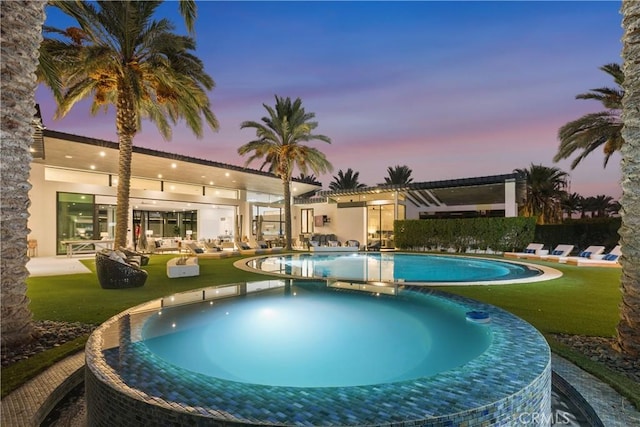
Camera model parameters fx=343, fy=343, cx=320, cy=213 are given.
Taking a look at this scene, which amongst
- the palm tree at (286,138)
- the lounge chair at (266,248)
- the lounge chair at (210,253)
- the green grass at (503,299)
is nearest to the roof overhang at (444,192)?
the palm tree at (286,138)

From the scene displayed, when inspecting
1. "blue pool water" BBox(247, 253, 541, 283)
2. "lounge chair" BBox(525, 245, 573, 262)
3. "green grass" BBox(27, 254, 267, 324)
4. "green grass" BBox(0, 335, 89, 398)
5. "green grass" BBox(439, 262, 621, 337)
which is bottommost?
"blue pool water" BBox(247, 253, 541, 283)

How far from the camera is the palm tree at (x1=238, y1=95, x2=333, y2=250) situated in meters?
21.1

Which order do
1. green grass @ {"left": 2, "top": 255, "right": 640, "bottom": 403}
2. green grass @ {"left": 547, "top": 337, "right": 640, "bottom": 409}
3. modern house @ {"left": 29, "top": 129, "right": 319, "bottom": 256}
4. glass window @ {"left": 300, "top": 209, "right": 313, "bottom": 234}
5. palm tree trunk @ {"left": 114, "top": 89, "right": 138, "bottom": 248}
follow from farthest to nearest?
glass window @ {"left": 300, "top": 209, "right": 313, "bottom": 234}, modern house @ {"left": 29, "top": 129, "right": 319, "bottom": 256}, palm tree trunk @ {"left": 114, "top": 89, "right": 138, "bottom": 248}, green grass @ {"left": 2, "top": 255, "right": 640, "bottom": 403}, green grass @ {"left": 547, "top": 337, "right": 640, "bottom": 409}

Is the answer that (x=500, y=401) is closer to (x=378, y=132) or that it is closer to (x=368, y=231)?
(x=368, y=231)

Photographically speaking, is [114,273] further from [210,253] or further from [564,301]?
[564,301]

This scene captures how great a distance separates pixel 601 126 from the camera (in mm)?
16156

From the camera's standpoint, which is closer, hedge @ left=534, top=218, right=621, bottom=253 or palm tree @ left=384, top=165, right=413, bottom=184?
hedge @ left=534, top=218, right=621, bottom=253

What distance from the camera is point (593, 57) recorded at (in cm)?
1652

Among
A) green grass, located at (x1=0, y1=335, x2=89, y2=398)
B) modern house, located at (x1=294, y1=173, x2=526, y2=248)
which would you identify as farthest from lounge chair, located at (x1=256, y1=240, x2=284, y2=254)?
green grass, located at (x1=0, y1=335, x2=89, y2=398)

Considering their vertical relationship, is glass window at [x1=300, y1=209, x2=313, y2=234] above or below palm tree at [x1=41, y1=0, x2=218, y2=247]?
below

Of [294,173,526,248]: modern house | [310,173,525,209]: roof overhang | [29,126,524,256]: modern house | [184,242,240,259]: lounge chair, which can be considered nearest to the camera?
[29,126,524,256]: modern house

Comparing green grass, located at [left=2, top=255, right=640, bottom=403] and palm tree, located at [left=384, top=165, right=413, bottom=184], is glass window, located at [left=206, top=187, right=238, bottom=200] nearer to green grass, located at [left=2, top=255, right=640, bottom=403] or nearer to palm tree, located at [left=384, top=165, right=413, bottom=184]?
green grass, located at [left=2, top=255, right=640, bottom=403]

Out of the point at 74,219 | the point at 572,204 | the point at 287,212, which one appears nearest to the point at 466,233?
the point at 287,212

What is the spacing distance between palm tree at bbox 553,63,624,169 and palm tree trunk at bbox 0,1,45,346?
1988 cm
